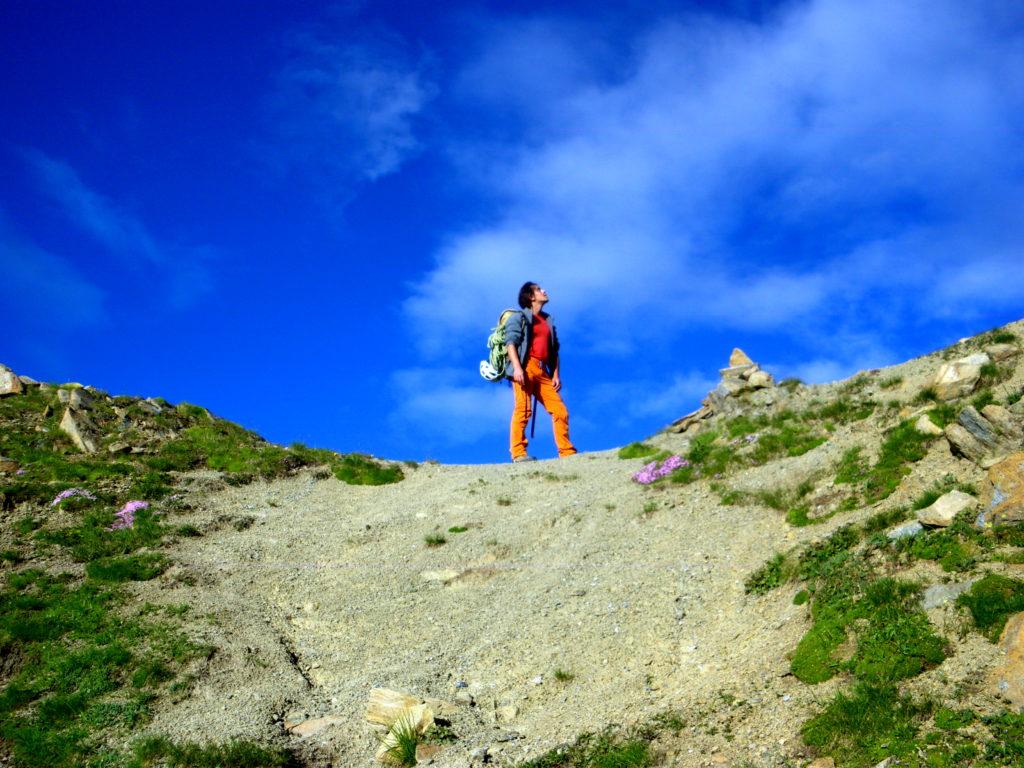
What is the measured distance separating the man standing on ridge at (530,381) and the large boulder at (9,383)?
16818 mm

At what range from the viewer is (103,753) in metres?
12.1

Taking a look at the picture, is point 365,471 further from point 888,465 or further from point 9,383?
point 888,465

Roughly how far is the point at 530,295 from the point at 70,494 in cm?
1538

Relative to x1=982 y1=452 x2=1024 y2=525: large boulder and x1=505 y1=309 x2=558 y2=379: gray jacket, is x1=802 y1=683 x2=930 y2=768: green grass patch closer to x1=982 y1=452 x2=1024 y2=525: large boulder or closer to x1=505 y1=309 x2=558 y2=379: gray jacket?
x1=982 y1=452 x2=1024 y2=525: large boulder

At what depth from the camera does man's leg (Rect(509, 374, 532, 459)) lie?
92.5ft

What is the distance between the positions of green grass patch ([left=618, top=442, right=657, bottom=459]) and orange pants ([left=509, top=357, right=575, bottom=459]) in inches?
84.1

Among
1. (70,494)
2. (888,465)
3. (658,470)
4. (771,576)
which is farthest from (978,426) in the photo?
(70,494)

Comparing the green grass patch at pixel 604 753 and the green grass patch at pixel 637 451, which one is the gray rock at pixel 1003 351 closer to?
the green grass patch at pixel 637 451

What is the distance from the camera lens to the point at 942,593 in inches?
430

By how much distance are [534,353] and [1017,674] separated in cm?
2049

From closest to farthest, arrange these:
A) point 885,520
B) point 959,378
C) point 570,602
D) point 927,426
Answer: point 885,520 → point 570,602 → point 927,426 → point 959,378

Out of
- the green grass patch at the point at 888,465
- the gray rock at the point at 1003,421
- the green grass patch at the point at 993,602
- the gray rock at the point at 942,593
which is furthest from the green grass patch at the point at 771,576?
the gray rock at the point at 1003,421

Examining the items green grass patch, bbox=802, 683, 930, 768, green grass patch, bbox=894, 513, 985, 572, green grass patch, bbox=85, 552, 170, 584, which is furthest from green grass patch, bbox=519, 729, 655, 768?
green grass patch, bbox=85, 552, 170, 584

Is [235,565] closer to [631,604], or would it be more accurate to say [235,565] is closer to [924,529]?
[631,604]
